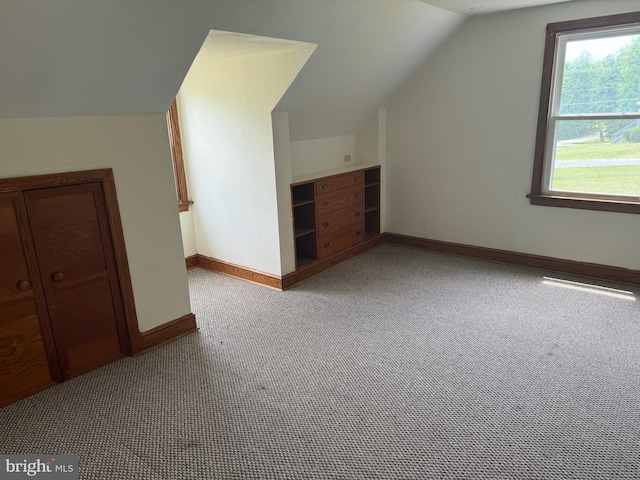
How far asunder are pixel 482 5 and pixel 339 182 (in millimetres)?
1816

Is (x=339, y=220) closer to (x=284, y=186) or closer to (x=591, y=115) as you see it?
(x=284, y=186)

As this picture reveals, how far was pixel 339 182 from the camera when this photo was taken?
4.18 m

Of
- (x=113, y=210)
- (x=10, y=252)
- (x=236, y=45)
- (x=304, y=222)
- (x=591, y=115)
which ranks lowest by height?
(x=304, y=222)

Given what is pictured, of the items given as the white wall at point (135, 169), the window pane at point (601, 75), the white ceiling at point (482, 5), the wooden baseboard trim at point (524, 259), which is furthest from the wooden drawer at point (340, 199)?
the window pane at point (601, 75)

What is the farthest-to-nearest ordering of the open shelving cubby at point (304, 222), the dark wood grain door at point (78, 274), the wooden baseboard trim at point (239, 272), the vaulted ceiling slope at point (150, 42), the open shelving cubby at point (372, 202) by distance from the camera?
the open shelving cubby at point (372, 202) → the open shelving cubby at point (304, 222) → the wooden baseboard trim at point (239, 272) → the dark wood grain door at point (78, 274) → the vaulted ceiling slope at point (150, 42)

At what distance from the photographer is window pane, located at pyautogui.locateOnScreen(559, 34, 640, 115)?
3.32 m

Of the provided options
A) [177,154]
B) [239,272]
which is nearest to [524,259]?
[239,272]

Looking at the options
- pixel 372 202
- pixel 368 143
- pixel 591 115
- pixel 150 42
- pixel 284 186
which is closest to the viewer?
pixel 150 42

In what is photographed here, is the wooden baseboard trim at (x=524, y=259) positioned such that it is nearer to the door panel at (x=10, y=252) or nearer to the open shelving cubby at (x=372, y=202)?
the open shelving cubby at (x=372, y=202)

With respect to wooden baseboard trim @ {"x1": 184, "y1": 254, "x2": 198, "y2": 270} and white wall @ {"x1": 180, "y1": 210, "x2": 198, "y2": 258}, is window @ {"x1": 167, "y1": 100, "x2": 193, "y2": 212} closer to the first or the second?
white wall @ {"x1": 180, "y1": 210, "x2": 198, "y2": 258}

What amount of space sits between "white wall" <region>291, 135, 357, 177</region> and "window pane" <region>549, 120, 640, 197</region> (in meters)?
1.93

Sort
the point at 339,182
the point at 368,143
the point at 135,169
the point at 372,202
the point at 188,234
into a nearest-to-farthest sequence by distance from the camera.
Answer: the point at 135,169 → the point at 339,182 → the point at 188,234 → the point at 368,143 → the point at 372,202

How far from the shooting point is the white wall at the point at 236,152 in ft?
11.1

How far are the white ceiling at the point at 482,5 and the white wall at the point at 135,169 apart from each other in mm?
2213
